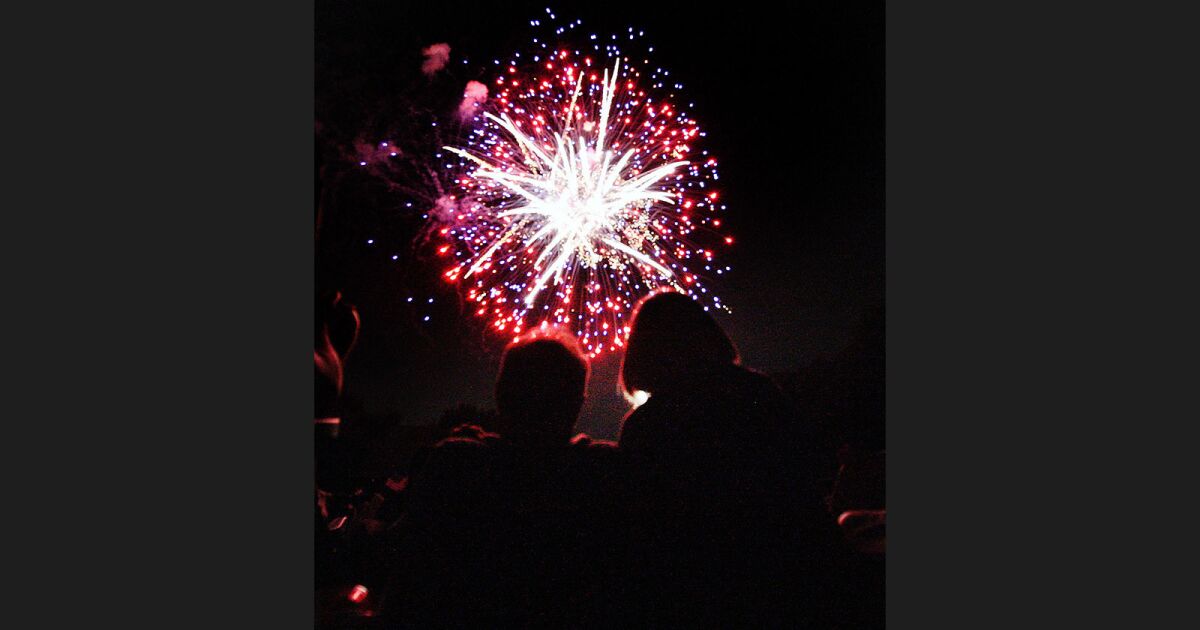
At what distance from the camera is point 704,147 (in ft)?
10.1

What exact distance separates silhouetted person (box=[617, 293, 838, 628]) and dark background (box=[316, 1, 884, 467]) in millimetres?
161

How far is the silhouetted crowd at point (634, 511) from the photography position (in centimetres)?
300

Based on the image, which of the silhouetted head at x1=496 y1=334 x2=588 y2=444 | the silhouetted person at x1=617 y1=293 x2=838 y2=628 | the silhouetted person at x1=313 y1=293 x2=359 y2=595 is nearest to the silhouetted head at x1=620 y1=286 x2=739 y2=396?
the silhouetted person at x1=617 y1=293 x2=838 y2=628

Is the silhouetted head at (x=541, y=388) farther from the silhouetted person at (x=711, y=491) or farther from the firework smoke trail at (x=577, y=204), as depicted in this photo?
the silhouetted person at (x=711, y=491)

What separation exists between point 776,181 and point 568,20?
3.62ft

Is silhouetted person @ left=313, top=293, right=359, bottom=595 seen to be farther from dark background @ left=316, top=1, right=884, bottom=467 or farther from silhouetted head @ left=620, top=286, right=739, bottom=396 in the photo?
silhouetted head @ left=620, top=286, right=739, bottom=396

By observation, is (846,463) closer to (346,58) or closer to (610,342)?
(610,342)

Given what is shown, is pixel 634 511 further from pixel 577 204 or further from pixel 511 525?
pixel 577 204

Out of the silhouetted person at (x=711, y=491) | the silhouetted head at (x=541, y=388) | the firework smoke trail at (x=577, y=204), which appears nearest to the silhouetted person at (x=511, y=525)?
the silhouetted head at (x=541, y=388)

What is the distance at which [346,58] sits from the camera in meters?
3.12

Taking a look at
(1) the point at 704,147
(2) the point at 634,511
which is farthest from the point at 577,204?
(2) the point at 634,511

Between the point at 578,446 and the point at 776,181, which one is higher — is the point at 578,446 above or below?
below

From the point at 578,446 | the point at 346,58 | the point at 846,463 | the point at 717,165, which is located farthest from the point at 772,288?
the point at 346,58

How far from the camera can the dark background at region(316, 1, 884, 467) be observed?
307cm
